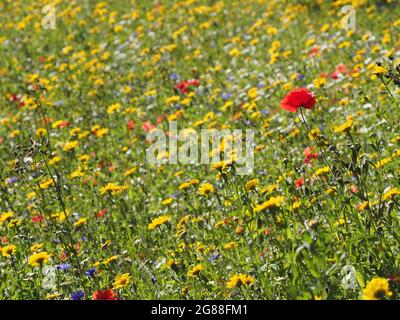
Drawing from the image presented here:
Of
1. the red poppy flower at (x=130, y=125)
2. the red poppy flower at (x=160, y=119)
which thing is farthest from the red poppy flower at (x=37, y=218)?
the red poppy flower at (x=160, y=119)

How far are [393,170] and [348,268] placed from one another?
3.42ft

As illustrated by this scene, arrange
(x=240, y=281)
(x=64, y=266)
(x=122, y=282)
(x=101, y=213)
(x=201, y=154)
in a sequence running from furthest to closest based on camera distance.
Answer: (x=201, y=154) → (x=101, y=213) → (x=64, y=266) → (x=122, y=282) → (x=240, y=281)

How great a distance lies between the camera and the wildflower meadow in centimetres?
332

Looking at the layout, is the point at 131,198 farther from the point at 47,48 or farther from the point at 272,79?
the point at 47,48

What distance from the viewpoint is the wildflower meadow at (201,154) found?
10.9 ft

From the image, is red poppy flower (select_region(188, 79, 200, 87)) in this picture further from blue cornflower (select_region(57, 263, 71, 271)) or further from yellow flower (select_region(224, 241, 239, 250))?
yellow flower (select_region(224, 241, 239, 250))

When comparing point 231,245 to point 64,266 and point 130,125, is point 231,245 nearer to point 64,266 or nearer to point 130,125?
point 64,266

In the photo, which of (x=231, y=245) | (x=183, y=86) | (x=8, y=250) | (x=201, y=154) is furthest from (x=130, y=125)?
(x=231, y=245)

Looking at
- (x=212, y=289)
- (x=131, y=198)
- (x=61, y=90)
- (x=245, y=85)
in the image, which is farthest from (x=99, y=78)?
(x=212, y=289)

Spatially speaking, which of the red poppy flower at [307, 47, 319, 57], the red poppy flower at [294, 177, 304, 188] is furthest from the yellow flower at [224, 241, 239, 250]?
the red poppy flower at [307, 47, 319, 57]

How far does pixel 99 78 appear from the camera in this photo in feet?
26.4

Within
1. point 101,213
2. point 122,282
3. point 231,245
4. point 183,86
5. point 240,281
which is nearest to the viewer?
point 240,281

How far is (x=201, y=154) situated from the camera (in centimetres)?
573

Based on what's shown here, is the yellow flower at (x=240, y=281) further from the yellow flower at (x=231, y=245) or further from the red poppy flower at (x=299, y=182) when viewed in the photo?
the red poppy flower at (x=299, y=182)
